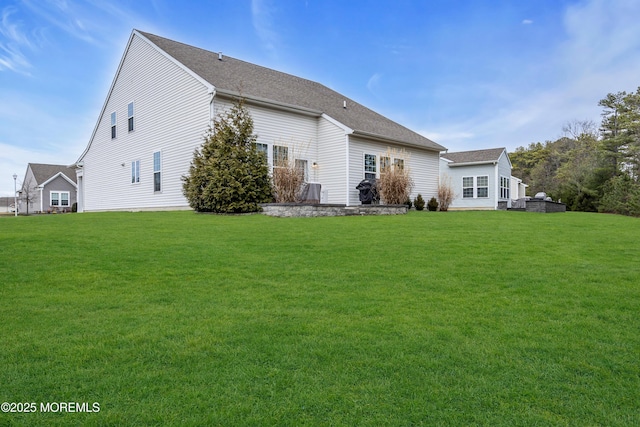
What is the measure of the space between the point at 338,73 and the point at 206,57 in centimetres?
711

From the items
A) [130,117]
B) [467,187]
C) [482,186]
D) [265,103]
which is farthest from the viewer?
[467,187]

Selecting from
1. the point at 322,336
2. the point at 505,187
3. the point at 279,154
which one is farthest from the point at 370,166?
the point at 322,336

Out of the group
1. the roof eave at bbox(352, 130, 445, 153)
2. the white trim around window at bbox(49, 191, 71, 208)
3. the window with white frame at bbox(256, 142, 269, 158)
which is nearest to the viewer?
the window with white frame at bbox(256, 142, 269, 158)

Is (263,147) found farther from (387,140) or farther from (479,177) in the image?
(479,177)

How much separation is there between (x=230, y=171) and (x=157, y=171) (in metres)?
5.50

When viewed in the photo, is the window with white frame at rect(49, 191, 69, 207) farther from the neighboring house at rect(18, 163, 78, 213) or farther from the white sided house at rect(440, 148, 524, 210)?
the white sided house at rect(440, 148, 524, 210)

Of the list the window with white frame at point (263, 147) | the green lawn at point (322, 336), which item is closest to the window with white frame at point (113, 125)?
the window with white frame at point (263, 147)

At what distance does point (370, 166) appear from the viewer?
16750mm

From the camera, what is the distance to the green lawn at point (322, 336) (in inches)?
85.9

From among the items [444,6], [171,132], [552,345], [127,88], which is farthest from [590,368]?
[127,88]

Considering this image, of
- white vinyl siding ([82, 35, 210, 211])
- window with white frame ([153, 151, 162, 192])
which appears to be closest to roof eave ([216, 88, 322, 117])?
white vinyl siding ([82, 35, 210, 211])

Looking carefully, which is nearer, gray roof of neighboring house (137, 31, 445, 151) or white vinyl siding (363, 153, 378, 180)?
gray roof of neighboring house (137, 31, 445, 151)

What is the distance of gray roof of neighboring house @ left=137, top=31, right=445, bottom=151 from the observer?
49.5 ft

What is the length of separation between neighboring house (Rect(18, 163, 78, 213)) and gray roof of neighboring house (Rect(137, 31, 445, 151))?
2507 cm
